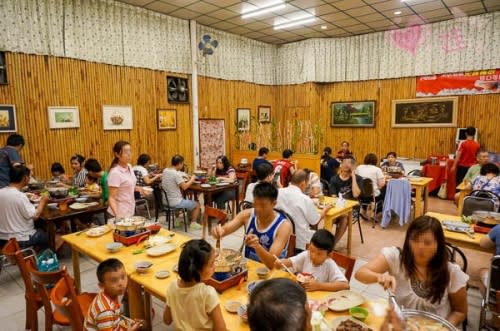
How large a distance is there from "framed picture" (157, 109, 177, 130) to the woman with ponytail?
270 inches

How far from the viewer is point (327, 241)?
2336 millimetres

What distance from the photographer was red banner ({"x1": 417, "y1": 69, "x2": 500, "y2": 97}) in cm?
800

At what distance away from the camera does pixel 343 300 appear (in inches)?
80.4

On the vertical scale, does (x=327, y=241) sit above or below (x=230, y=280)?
above

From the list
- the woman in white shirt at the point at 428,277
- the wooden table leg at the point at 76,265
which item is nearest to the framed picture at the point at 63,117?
the wooden table leg at the point at 76,265

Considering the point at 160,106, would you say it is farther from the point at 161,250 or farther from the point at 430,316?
the point at 430,316

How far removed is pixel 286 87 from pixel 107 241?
914 centimetres

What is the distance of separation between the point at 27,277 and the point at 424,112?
9.48 m

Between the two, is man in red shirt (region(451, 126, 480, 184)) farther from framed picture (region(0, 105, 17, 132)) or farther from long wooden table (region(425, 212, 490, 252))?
framed picture (region(0, 105, 17, 132))

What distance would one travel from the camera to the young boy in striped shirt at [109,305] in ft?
6.77

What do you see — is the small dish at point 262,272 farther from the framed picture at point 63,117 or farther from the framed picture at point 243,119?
the framed picture at point 243,119

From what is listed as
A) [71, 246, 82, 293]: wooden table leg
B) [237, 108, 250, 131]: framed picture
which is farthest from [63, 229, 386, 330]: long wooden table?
[237, 108, 250, 131]: framed picture

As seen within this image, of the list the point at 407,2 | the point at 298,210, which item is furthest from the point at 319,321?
the point at 407,2

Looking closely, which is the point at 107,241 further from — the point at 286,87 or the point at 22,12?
the point at 286,87
